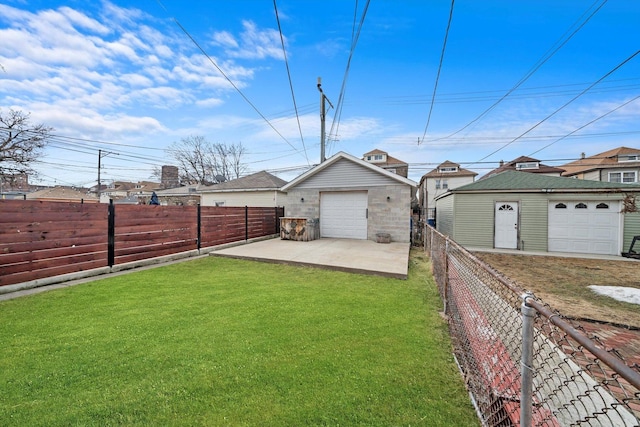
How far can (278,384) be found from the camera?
7.50 feet

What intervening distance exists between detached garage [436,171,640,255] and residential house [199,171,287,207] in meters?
9.55

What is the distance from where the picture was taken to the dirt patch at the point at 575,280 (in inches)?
168

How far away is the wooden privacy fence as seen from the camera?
4.73 metres

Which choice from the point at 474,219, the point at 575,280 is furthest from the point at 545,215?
the point at 575,280

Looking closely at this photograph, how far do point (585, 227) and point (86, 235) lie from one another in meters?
16.3

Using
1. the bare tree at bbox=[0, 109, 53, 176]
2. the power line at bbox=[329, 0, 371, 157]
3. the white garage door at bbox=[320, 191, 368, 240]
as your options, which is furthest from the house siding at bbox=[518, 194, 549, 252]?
the bare tree at bbox=[0, 109, 53, 176]

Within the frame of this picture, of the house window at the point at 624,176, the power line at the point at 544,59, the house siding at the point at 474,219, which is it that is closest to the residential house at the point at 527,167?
the house window at the point at 624,176

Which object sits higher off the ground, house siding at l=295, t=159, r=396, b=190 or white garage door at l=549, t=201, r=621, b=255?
house siding at l=295, t=159, r=396, b=190

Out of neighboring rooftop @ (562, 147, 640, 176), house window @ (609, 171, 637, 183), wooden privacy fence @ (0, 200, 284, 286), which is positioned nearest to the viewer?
wooden privacy fence @ (0, 200, 284, 286)

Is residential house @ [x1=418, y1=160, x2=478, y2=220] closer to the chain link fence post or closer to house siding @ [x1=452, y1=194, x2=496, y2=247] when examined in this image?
house siding @ [x1=452, y1=194, x2=496, y2=247]

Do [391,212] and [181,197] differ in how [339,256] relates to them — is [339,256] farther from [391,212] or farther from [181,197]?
[181,197]

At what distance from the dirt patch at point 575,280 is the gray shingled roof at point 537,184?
9.71 ft

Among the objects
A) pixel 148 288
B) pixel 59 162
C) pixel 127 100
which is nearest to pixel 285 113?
pixel 127 100

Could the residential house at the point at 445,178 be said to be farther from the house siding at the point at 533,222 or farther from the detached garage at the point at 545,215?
the house siding at the point at 533,222
